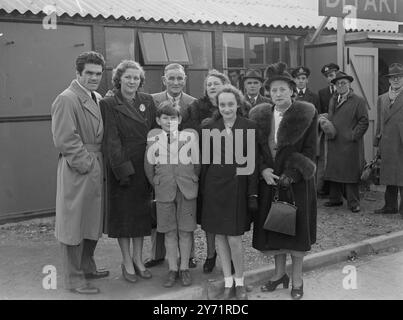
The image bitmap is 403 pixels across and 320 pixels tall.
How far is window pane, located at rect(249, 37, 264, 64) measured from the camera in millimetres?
8953

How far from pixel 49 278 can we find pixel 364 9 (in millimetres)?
6686

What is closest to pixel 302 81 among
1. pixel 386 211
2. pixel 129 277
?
pixel 386 211

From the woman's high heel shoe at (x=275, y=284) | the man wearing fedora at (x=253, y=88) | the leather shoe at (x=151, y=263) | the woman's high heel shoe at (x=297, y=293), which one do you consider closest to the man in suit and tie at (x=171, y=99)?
the leather shoe at (x=151, y=263)

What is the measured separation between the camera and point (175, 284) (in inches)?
184

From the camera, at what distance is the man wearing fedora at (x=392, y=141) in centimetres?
712

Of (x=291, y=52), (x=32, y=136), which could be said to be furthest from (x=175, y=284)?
(x=291, y=52)

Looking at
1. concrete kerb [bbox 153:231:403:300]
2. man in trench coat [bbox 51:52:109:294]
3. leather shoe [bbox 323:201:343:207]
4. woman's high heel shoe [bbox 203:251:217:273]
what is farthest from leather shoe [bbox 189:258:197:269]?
leather shoe [bbox 323:201:343:207]

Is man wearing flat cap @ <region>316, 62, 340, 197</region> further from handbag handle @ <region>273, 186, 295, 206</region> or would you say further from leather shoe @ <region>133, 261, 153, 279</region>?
leather shoe @ <region>133, 261, 153, 279</region>

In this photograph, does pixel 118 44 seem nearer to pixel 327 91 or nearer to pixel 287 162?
pixel 327 91

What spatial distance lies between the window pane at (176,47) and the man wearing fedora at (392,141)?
2986 millimetres

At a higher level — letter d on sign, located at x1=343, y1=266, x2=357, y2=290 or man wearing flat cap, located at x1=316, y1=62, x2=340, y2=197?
man wearing flat cap, located at x1=316, y1=62, x2=340, y2=197

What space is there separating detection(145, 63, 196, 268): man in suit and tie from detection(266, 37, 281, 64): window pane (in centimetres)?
447

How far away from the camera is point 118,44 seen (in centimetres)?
758

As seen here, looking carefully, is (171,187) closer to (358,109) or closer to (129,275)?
(129,275)
